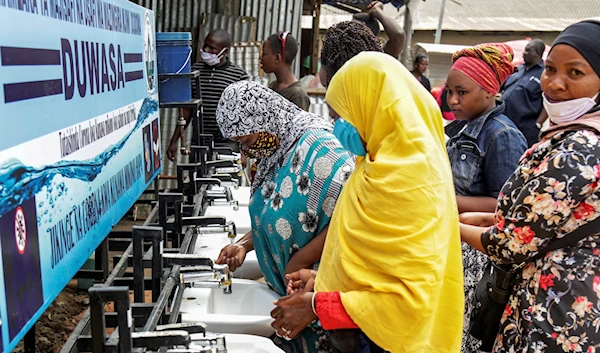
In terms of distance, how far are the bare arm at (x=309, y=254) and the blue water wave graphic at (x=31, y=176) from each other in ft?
2.50

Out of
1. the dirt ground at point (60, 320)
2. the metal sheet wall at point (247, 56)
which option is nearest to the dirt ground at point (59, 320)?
the dirt ground at point (60, 320)

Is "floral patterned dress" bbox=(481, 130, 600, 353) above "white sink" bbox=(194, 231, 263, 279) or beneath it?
above

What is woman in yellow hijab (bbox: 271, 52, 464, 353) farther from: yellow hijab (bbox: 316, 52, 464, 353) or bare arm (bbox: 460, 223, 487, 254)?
bare arm (bbox: 460, 223, 487, 254)

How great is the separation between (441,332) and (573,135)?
0.64 metres

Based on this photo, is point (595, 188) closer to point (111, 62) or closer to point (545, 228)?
point (545, 228)

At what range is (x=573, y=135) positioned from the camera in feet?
5.06

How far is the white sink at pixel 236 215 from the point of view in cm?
326

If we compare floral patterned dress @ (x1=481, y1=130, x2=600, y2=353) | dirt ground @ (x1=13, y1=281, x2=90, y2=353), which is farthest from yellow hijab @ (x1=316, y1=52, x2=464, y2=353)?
dirt ground @ (x1=13, y1=281, x2=90, y2=353)

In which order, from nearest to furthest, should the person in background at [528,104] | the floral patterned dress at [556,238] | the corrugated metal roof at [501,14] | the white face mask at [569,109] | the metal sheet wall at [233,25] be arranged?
the floral patterned dress at [556,238] → the white face mask at [569,109] → the person in background at [528,104] → the metal sheet wall at [233,25] → the corrugated metal roof at [501,14]

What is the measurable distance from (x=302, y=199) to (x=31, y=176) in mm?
862

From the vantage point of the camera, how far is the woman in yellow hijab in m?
1.39

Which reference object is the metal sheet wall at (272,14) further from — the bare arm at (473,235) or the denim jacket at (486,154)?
the bare arm at (473,235)

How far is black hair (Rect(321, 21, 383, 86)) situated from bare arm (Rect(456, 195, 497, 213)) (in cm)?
71

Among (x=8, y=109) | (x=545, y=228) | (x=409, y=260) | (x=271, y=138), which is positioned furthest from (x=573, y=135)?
(x=8, y=109)
